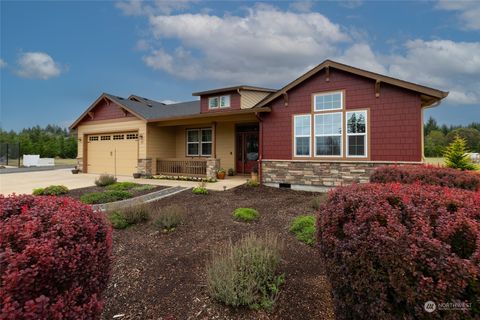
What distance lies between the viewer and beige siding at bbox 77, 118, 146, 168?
14578 mm

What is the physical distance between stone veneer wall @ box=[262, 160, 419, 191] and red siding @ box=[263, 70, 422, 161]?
65 centimetres

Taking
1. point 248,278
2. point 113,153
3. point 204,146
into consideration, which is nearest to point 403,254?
point 248,278

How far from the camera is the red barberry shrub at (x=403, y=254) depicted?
1462 millimetres

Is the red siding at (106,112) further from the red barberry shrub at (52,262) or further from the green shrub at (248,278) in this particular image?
the red barberry shrub at (52,262)

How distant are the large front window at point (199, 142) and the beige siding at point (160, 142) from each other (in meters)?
1.19

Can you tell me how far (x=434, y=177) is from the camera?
484 cm

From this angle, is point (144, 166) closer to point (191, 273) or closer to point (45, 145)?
point (191, 273)

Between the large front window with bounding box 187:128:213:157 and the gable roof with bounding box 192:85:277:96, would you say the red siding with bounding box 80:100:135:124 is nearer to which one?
the large front window with bounding box 187:128:213:157

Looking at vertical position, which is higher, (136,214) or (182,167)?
(182,167)

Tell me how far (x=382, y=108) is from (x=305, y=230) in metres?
6.47

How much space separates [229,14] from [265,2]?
3214 millimetres

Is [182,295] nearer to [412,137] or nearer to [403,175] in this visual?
[403,175]

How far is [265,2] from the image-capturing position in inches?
415

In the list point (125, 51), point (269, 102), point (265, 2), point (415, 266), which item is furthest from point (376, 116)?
point (125, 51)
